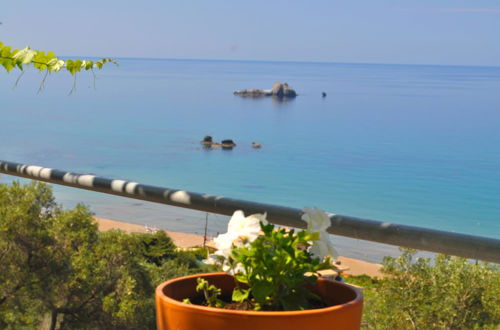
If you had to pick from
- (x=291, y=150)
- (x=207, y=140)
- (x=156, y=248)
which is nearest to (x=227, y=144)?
(x=207, y=140)

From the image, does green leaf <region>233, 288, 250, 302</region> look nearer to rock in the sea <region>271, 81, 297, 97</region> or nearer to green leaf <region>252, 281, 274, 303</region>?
green leaf <region>252, 281, 274, 303</region>

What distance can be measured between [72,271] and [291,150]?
49.5 meters

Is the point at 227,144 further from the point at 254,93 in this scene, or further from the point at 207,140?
the point at 254,93

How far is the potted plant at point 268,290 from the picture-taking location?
1.03 metres

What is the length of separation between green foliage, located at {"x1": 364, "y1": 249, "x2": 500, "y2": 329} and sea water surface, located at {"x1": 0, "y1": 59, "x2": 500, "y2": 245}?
17.7 metres

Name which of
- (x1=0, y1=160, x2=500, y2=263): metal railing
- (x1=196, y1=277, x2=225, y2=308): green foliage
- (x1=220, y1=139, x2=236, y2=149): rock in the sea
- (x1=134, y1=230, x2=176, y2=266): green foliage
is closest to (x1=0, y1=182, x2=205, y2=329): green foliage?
(x1=134, y1=230, x2=176, y2=266): green foliage

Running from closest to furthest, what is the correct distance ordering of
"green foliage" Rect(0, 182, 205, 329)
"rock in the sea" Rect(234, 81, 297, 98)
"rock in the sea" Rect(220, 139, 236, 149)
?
"green foliage" Rect(0, 182, 205, 329)
"rock in the sea" Rect(220, 139, 236, 149)
"rock in the sea" Rect(234, 81, 297, 98)

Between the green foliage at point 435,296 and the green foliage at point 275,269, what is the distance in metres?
0.76

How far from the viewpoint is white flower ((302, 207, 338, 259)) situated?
1.17 metres

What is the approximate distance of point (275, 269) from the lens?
108 centimetres

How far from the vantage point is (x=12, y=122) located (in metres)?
58.6

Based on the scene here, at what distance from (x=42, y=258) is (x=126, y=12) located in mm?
127186

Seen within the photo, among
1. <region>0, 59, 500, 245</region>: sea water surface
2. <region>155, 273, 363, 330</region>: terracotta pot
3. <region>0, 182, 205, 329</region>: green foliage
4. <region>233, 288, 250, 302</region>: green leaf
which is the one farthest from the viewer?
<region>0, 59, 500, 245</region>: sea water surface

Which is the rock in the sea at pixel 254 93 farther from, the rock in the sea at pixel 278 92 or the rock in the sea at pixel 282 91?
the rock in the sea at pixel 282 91
